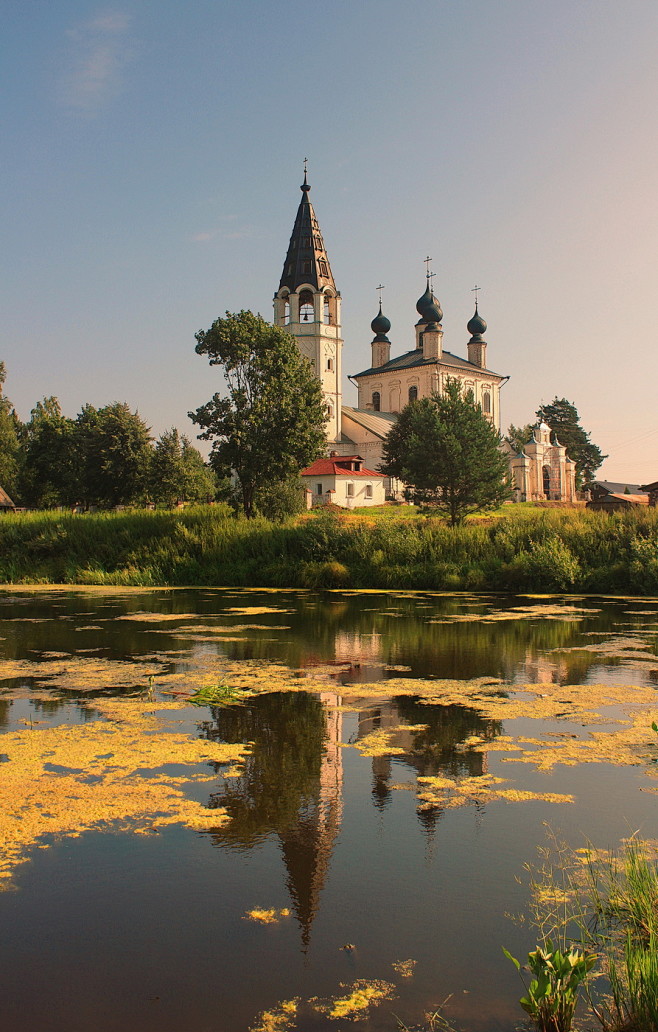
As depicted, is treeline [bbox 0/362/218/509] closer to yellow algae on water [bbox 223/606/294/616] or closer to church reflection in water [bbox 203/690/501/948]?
yellow algae on water [bbox 223/606/294/616]

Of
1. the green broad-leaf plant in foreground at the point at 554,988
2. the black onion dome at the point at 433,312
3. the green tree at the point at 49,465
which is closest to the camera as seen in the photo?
the green broad-leaf plant in foreground at the point at 554,988

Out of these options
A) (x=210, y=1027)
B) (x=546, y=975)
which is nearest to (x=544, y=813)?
(x=546, y=975)

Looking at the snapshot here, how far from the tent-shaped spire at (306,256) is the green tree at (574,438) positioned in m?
34.7

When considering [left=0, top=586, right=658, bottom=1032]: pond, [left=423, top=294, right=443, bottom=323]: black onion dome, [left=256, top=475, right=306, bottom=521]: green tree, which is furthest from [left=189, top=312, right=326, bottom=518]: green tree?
[left=423, top=294, right=443, bottom=323]: black onion dome

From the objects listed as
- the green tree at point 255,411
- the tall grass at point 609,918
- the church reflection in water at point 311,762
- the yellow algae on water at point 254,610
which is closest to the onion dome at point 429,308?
the green tree at point 255,411

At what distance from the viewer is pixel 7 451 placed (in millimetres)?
69250

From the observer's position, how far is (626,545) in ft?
74.3

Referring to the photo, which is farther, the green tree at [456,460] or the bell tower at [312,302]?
the bell tower at [312,302]

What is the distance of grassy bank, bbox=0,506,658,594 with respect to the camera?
22578 millimetres

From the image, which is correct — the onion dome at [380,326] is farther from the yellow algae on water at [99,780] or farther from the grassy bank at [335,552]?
the yellow algae on water at [99,780]

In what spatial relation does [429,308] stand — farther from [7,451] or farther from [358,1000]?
[358,1000]

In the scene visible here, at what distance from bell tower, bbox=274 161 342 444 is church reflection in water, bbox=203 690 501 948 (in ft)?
217

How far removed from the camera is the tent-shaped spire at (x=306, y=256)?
75438mm

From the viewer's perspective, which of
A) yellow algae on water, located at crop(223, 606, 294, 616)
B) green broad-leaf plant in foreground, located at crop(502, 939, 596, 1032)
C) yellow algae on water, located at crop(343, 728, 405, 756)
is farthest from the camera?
yellow algae on water, located at crop(223, 606, 294, 616)
